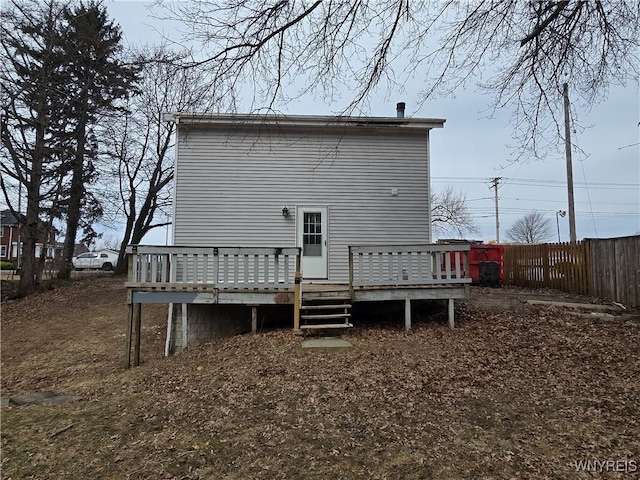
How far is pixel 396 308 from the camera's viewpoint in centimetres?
848

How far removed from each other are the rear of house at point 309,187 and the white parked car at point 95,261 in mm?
25362

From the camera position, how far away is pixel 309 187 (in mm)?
9773

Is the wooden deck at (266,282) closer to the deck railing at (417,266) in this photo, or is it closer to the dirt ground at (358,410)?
the deck railing at (417,266)

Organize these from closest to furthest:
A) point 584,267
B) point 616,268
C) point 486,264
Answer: point 616,268 → point 584,267 → point 486,264

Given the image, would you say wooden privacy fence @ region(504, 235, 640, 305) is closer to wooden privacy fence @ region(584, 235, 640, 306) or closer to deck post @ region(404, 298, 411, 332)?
wooden privacy fence @ region(584, 235, 640, 306)

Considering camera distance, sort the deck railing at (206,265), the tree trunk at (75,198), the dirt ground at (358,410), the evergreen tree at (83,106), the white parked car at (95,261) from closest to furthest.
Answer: the dirt ground at (358,410) < the deck railing at (206,265) < the evergreen tree at (83,106) < the tree trunk at (75,198) < the white parked car at (95,261)

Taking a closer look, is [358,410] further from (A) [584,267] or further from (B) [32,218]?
(B) [32,218]

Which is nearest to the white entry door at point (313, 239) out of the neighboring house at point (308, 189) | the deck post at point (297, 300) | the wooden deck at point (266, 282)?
the neighboring house at point (308, 189)

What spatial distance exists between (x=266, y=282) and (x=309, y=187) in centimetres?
320

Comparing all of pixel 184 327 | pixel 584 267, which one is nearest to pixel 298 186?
pixel 184 327

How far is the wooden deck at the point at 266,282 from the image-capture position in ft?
23.6

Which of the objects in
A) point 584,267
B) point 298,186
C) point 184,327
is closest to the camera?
point 184,327

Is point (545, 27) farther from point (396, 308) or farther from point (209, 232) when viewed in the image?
point (209, 232)

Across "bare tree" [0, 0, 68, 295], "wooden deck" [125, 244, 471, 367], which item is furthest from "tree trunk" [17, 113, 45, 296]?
"wooden deck" [125, 244, 471, 367]
